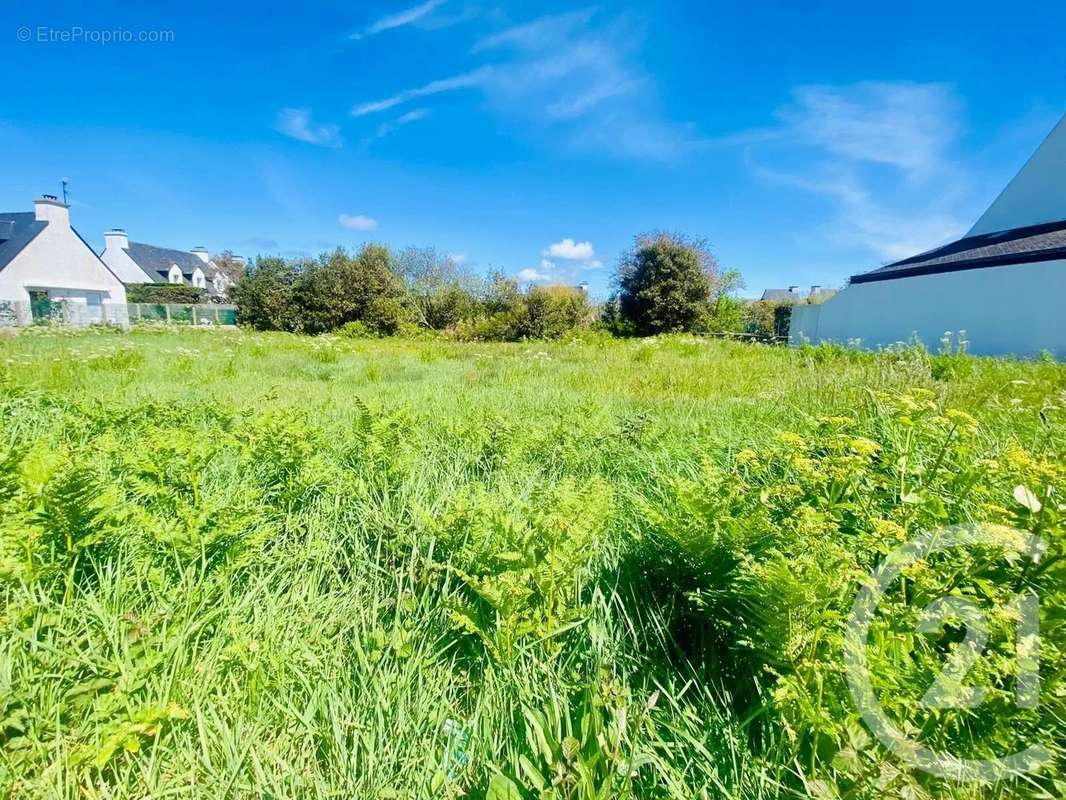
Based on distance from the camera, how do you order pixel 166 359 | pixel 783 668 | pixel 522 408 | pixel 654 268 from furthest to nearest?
pixel 654 268
pixel 166 359
pixel 522 408
pixel 783 668

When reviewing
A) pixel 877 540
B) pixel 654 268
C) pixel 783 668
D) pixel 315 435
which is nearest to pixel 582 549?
pixel 783 668

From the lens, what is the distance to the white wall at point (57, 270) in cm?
2261

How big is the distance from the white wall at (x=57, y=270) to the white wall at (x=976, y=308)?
40.5m

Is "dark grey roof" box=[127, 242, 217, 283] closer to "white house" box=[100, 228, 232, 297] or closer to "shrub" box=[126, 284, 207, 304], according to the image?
"white house" box=[100, 228, 232, 297]

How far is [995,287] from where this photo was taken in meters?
11.6

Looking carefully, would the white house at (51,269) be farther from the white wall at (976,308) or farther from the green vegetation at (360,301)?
the white wall at (976,308)

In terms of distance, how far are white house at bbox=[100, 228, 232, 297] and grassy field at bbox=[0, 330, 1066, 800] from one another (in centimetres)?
3966

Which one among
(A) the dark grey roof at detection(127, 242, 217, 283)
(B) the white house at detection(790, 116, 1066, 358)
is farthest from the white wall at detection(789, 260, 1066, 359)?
(A) the dark grey roof at detection(127, 242, 217, 283)

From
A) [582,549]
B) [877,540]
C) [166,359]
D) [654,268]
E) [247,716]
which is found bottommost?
[247,716]

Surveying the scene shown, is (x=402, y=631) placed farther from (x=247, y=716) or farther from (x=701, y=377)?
(x=701, y=377)

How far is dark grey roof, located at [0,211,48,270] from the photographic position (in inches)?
888

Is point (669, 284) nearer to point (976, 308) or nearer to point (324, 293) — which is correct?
point (976, 308)

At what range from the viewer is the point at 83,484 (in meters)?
1.57

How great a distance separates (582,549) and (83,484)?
1.92 m
